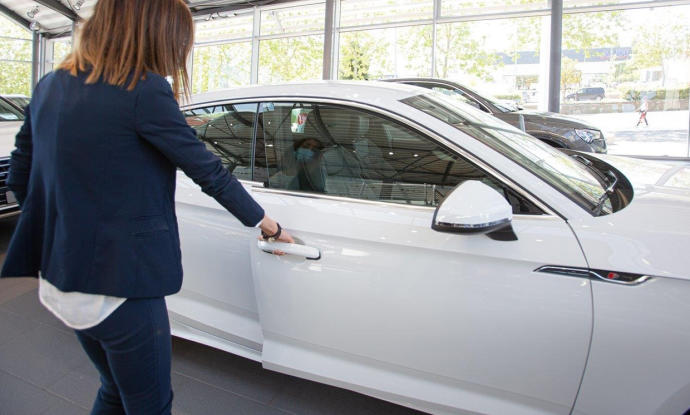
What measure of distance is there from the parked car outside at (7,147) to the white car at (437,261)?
9.07 feet

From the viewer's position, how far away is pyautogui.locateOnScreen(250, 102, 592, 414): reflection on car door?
1.47m

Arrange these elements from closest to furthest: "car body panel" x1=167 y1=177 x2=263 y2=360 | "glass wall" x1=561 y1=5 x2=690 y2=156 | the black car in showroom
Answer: "car body panel" x1=167 y1=177 x2=263 y2=360 < the black car in showroom < "glass wall" x1=561 y1=5 x2=690 y2=156

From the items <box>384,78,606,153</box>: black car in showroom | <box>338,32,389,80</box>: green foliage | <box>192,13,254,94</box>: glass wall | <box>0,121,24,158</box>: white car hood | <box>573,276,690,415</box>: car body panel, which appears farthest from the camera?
<box>192,13,254,94</box>: glass wall

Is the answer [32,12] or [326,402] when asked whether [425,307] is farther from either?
[32,12]

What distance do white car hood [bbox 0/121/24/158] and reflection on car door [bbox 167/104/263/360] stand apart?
3162 mm

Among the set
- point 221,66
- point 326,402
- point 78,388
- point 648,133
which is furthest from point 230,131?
point 221,66

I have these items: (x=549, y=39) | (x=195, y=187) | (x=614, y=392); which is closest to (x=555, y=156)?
(x=614, y=392)

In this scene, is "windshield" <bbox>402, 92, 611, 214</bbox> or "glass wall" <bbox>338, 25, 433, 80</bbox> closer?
"windshield" <bbox>402, 92, 611, 214</bbox>

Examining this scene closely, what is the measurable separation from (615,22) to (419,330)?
11.0m

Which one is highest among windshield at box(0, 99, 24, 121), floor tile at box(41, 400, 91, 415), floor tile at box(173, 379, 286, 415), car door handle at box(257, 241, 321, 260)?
windshield at box(0, 99, 24, 121)

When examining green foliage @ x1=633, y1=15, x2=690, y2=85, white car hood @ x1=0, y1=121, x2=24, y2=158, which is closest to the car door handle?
white car hood @ x1=0, y1=121, x2=24, y2=158

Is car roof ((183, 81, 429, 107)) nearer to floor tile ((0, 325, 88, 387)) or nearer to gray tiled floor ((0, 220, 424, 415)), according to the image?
gray tiled floor ((0, 220, 424, 415))

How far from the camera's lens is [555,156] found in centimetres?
204

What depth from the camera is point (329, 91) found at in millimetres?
1945
